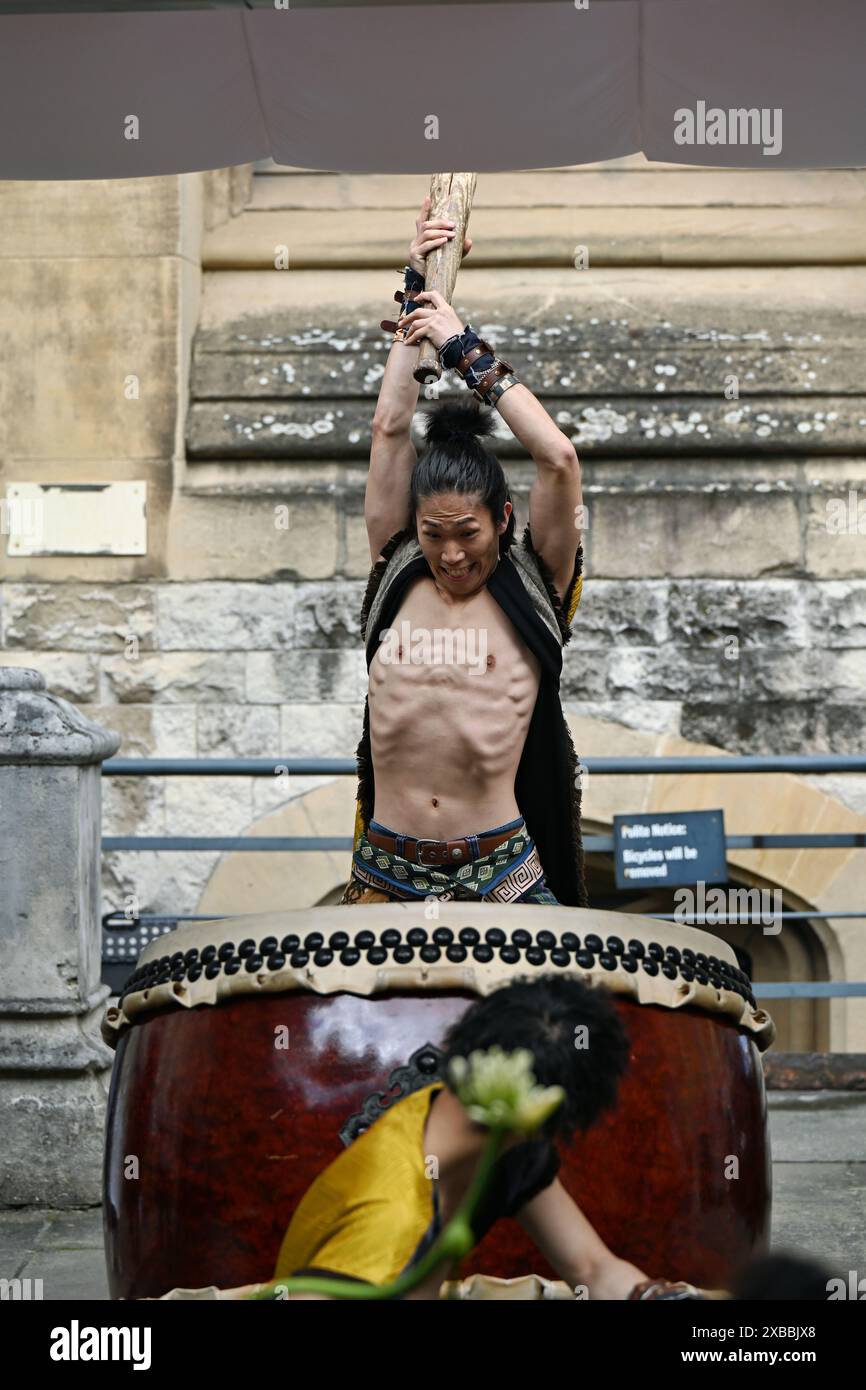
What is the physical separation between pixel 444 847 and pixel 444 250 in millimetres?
1132

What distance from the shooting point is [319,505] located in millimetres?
6992

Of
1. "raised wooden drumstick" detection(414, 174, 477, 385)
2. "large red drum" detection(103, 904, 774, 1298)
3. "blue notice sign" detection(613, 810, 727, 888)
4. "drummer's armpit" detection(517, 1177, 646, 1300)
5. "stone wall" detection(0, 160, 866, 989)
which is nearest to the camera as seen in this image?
"drummer's armpit" detection(517, 1177, 646, 1300)

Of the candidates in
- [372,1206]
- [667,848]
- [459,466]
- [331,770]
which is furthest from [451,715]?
[667,848]

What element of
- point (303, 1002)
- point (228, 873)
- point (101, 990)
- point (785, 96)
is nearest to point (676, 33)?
point (785, 96)

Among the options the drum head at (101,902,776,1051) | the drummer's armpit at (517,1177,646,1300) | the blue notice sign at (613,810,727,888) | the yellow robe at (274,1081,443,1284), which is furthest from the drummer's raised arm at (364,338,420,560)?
the blue notice sign at (613,810,727,888)

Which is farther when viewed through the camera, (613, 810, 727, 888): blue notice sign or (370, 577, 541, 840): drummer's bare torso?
(613, 810, 727, 888): blue notice sign

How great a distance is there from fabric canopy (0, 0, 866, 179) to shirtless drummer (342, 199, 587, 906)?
1.92 feet

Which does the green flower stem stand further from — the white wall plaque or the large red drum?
the white wall plaque

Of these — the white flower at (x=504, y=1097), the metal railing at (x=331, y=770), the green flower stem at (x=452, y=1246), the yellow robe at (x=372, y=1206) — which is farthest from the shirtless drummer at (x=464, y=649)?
the metal railing at (x=331, y=770)

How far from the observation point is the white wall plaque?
23.1ft

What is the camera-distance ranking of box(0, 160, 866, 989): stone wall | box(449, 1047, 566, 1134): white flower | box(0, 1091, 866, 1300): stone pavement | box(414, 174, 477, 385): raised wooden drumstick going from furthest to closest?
1. box(0, 160, 866, 989): stone wall
2. box(0, 1091, 866, 1300): stone pavement
3. box(414, 174, 477, 385): raised wooden drumstick
4. box(449, 1047, 566, 1134): white flower

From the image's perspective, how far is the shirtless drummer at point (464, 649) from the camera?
3.22m

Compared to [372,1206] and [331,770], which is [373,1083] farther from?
[331,770]

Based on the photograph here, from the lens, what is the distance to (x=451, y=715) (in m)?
3.27
